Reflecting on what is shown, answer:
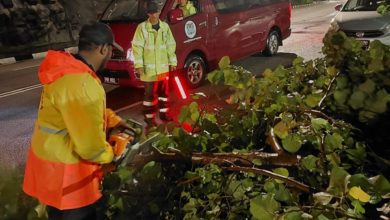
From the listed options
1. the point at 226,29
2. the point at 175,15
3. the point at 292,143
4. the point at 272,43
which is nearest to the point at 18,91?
the point at 175,15

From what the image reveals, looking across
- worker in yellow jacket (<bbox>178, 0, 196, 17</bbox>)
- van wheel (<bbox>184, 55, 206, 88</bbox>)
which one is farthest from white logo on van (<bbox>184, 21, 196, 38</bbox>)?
van wheel (<bbox>184, 55, 206, 88</bbox>)

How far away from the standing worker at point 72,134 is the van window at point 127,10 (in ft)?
16.7

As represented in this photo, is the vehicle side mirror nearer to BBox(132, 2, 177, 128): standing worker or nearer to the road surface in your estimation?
BBox(132, 2, 177, 128): standing worker

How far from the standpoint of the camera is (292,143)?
1.88 meters

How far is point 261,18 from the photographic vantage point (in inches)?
372

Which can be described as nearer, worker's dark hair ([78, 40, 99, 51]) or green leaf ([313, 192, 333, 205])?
green leaf ([313, 192, 333, 205])

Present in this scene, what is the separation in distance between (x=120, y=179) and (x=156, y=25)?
423cm

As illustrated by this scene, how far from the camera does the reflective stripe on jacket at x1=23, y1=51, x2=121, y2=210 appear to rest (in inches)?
79.0

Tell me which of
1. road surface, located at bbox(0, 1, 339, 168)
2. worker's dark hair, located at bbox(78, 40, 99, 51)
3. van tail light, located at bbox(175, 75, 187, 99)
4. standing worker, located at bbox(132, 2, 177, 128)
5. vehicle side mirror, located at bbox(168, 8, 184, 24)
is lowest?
road surface, located at bbox(0, 1, 339, 168)

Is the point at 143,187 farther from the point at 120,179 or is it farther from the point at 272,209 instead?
the point at 272,209

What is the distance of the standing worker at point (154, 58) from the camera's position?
20.0 ft

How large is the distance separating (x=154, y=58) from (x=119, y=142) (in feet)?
12.8

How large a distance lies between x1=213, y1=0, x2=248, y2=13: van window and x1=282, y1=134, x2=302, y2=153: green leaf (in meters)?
6.36

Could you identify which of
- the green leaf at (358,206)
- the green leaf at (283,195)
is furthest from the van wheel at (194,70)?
the green leaf at (358,206)
